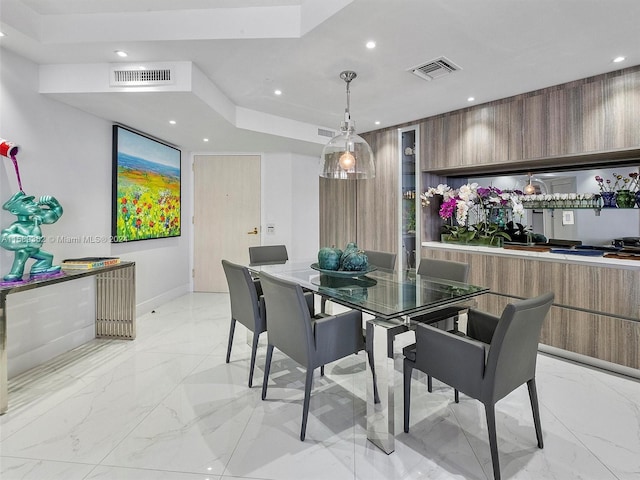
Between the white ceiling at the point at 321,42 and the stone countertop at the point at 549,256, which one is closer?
the white ceiling at the point at 321,42

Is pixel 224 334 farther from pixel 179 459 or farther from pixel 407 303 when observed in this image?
pixel 407 303

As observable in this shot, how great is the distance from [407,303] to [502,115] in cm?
263

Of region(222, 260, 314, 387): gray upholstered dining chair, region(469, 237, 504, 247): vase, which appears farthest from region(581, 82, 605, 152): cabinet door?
region(222, 260, 314, 387): gray upholstered dining chair

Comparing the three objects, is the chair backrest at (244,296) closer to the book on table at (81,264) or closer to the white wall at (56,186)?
the book on table at (81,264)

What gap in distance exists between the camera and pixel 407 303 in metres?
1.81

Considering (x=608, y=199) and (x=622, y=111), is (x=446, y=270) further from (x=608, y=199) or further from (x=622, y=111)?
(x=622, y=111)

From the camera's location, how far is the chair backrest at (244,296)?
7.60 feet

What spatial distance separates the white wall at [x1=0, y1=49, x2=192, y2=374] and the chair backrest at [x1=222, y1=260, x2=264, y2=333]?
1638 millimetres

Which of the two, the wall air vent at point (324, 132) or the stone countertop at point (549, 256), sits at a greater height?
the wall air vent at point (324, 132)

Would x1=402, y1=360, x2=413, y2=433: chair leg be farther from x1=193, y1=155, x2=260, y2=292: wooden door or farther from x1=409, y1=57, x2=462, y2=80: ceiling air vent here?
x1=193, y1=155, x2=260, y2=292: wooden door

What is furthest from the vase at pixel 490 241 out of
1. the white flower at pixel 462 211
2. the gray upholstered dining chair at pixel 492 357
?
the gray upholstered dining chair at pixel 492 357

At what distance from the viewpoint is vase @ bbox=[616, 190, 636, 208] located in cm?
279

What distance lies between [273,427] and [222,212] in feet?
12.5

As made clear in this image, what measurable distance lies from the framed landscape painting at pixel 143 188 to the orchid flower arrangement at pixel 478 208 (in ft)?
11.8
